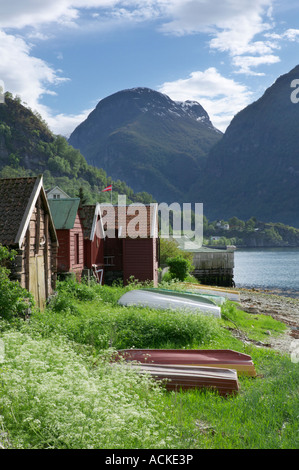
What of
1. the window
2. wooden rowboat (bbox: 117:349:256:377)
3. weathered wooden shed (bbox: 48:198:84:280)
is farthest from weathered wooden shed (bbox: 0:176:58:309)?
the window

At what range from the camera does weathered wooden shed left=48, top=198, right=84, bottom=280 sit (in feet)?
77.5

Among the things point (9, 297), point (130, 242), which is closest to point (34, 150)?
point (130, 242)

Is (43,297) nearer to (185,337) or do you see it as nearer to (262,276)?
(185,337)

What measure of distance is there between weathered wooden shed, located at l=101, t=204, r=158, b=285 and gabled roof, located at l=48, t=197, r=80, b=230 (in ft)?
16.9

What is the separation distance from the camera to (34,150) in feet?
506

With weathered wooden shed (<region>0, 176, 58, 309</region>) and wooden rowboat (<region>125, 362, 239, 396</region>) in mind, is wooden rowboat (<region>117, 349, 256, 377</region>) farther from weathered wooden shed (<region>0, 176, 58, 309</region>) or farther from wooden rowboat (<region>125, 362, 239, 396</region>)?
weathered wooden shed (<region>0, 176, 58, 309</region>)

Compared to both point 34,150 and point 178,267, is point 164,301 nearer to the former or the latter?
point 178,267

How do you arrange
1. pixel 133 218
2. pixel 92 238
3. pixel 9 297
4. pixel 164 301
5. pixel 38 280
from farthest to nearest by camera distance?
pixel 133 218 → pixel 92 238 → pixel 164 301 → pixel 38 280 → pixel 9 297

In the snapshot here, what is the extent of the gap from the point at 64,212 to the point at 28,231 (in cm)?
894

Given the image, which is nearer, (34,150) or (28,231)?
(28,231)

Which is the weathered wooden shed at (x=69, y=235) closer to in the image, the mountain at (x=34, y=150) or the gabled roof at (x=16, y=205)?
the gabled roof at (x=16, y=205)

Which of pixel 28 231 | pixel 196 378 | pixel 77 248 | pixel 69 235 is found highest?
pixel 28 231

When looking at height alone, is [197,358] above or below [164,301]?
below

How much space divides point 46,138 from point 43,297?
152 metres
